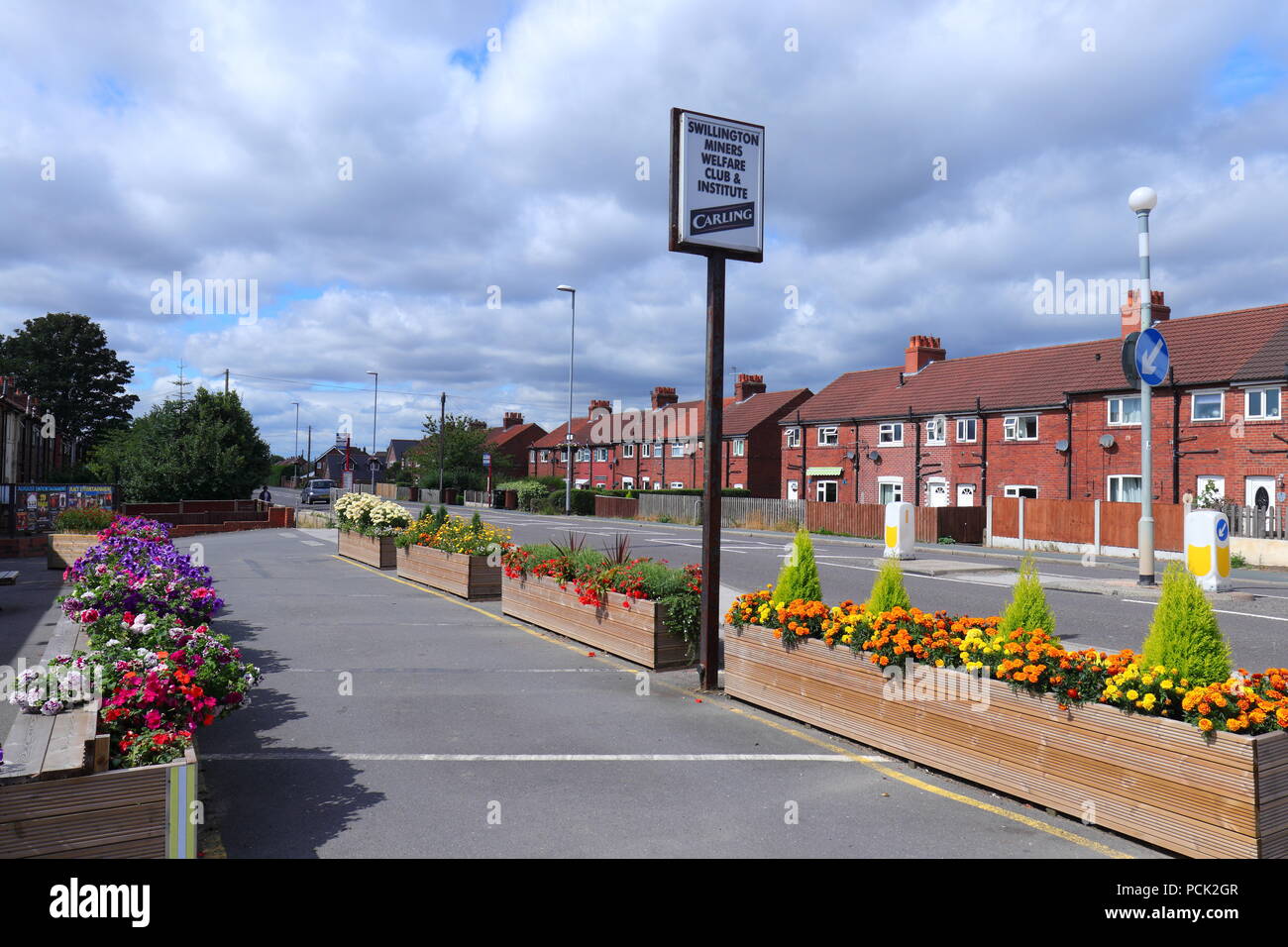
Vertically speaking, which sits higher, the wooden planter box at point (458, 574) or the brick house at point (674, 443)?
the brick house at point (674, 443)

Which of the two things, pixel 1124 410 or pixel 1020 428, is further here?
pixel 1020 428

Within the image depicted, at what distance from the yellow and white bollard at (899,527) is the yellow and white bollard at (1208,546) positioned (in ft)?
Answer: 20.7

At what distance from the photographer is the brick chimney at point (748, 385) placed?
6162 centimetres

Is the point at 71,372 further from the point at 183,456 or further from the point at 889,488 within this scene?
the point at 889,488

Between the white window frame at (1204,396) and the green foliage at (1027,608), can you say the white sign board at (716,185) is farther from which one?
the white window frame at (1204,396)

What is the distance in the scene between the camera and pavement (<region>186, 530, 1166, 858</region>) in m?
4.69

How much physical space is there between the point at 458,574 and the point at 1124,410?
2841 centimetres

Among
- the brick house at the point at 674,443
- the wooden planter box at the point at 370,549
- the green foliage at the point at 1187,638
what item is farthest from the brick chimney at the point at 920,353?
the green foliage at the point at 1187,638

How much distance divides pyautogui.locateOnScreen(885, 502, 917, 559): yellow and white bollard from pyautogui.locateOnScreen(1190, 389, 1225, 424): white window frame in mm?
14878

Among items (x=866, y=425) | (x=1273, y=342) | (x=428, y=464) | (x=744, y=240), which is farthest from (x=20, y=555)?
(x=428, y=464)

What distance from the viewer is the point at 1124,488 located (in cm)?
3281

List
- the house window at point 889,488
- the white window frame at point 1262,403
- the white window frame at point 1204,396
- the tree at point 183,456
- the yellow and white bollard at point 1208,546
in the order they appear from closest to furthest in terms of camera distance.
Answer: the yellow and white bollard at point 1208,546, the white window frame at point 1262,403, the white window frame at point 1204,396, the tree at point 183,456, the house window at point 889,488

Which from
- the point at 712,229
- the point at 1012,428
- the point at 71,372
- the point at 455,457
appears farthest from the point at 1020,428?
the point at 71,372

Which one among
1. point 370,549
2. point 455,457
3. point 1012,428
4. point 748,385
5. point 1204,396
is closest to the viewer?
point 370,549
